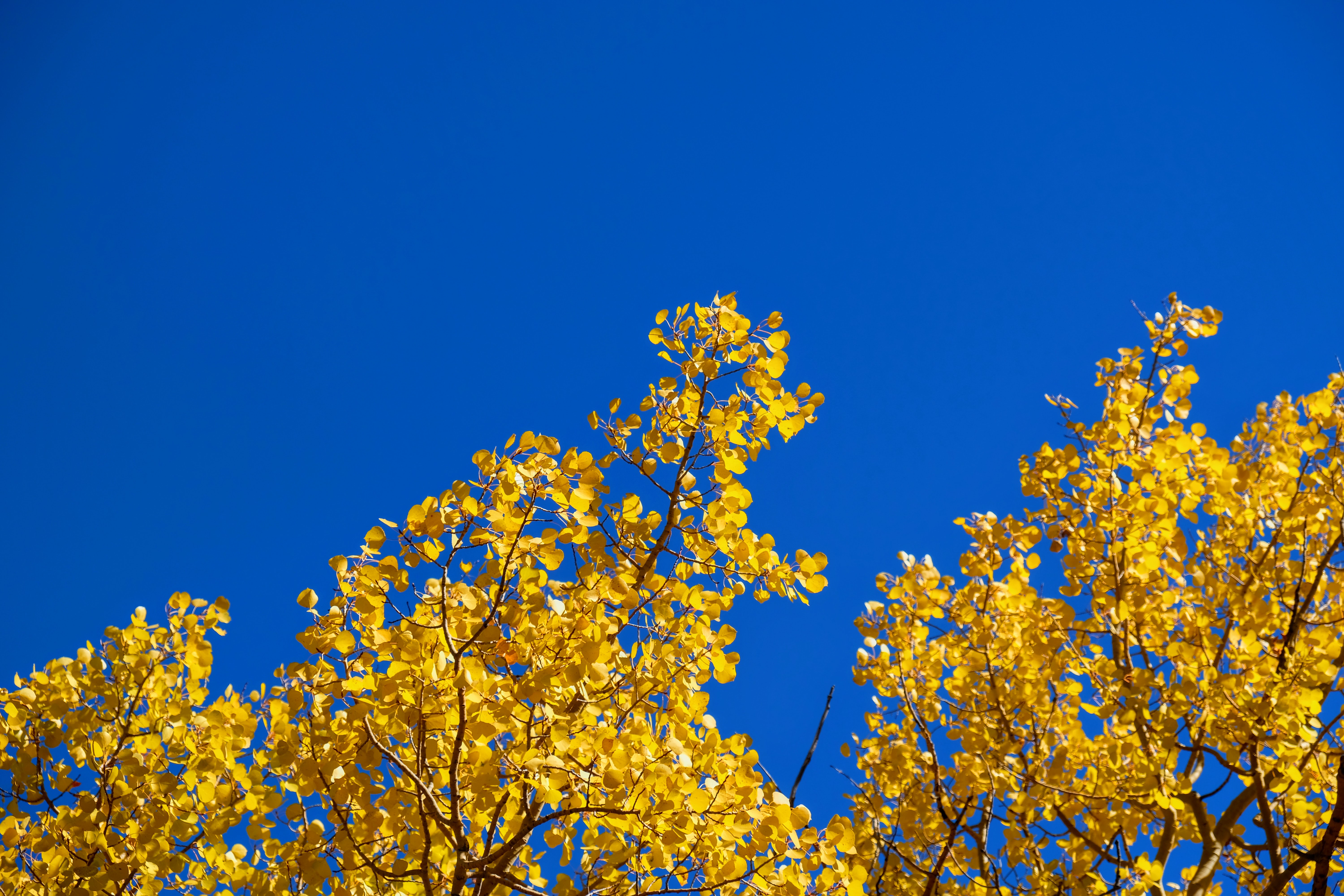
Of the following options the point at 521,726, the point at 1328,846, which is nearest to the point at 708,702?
the point at 521,726

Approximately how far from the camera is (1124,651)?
4270 millimetres

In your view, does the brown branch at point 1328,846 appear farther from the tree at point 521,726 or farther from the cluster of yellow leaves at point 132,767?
the cluster of yellow leaves at point 132,767

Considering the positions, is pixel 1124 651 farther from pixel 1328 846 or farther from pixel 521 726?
pixel 521 726

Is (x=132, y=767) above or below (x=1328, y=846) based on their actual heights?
above

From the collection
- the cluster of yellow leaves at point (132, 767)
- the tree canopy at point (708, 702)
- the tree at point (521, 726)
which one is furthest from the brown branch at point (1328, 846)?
the cluster of yellow leaves at point (132, 767)

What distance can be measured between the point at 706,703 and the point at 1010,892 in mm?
2406

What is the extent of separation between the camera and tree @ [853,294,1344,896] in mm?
3592

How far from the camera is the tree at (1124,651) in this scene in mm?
3592

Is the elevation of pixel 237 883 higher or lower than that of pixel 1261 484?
lower

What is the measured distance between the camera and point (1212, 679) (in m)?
3.32

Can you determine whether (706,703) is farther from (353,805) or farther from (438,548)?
(353,805)

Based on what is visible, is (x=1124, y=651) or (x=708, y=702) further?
(x=1124, y=651)

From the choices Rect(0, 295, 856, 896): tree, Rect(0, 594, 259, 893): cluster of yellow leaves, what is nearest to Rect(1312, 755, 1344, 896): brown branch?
Rect(0, 295, 856, 896): tree

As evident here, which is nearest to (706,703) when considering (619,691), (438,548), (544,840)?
(619,691)
